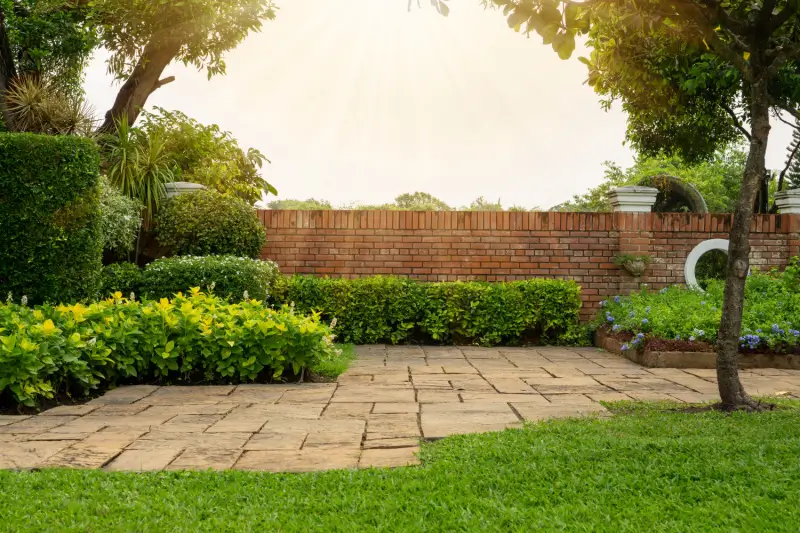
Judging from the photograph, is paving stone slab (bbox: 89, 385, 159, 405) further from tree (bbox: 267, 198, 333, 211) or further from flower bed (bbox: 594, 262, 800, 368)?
tree (bbox: 267, 198, 333, 211)

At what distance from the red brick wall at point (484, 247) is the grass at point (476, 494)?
19.7ft

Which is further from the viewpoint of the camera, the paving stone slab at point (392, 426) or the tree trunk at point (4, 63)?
the tree trunk at point (4, 63)

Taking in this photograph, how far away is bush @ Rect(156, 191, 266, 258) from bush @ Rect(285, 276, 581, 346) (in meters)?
0.93

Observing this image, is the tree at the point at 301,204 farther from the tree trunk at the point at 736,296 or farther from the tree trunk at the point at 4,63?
the tree trunk at the point at 736,296

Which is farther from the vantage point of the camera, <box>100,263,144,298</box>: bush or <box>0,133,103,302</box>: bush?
<box>100,263,144,298</box>: bush

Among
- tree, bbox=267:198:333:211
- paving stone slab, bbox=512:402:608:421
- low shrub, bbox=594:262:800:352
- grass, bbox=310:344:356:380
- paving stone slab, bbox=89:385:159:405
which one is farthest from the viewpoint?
tree, bbox=267:198:333:211

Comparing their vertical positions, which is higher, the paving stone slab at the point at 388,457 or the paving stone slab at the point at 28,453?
the paving stone slab at the point at 388,457

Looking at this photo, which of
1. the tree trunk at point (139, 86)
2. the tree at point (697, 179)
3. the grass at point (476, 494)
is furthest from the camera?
the tree at point (697, 179)

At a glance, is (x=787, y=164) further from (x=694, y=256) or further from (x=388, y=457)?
(x=388, y=457)

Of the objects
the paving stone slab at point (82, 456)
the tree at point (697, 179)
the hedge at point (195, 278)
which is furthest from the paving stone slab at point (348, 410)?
the tree at point (697, 179)

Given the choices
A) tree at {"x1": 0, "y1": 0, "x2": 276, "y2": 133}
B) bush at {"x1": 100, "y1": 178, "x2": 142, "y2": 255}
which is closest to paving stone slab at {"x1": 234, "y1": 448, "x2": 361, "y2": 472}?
bush at {"x1": 100, "y1": 178, "x2": 142, "y2": 255}

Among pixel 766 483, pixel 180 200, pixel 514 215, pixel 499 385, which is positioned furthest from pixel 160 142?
pixel 766 483

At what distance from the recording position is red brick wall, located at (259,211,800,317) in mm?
9492

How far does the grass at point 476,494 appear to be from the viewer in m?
2.56
